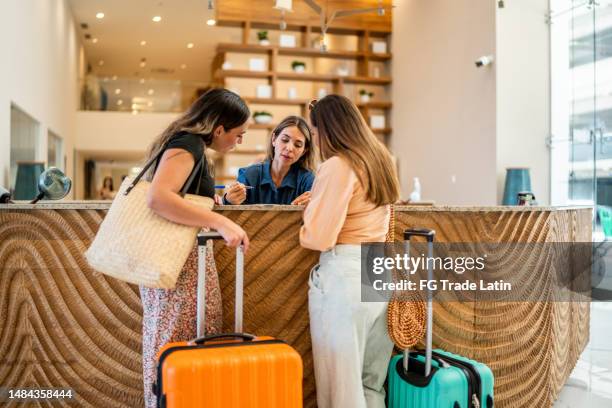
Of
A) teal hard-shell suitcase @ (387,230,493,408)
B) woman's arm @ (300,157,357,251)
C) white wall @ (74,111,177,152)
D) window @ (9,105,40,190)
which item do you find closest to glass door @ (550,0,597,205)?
teal hard-shell suitcase @ (387,230,493,408)

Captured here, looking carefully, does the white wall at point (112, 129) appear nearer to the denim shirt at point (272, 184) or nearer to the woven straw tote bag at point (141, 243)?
the denim shirt at point (272, 184)

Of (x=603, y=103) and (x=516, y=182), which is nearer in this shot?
(x=603, y=103)

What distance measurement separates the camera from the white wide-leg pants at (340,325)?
6.65 feet

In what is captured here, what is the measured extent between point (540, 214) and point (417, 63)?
7.10 metres

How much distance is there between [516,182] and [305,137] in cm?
453

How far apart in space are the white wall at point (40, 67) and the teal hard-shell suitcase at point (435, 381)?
18.5 feet

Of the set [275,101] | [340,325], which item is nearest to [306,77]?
[275,101]

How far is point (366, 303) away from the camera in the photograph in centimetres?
206

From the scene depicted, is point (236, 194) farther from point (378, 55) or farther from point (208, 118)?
point (378, 55)

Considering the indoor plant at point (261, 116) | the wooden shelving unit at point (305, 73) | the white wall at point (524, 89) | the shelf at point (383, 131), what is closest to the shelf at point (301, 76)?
the wooden shelving unit at point (305, 73)

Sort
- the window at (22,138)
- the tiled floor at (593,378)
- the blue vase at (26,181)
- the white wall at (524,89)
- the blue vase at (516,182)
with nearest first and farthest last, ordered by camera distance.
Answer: the tiled floor at (593,378) < the blue vase at (26,181) < the blue vase at (516,182) < the window at (22,138) < the white wall at (524,89)

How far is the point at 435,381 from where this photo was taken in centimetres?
218

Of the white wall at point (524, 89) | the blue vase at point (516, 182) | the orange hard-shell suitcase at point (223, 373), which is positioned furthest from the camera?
the white wall at point (524, 89)

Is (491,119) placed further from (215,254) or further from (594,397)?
(215,254)
